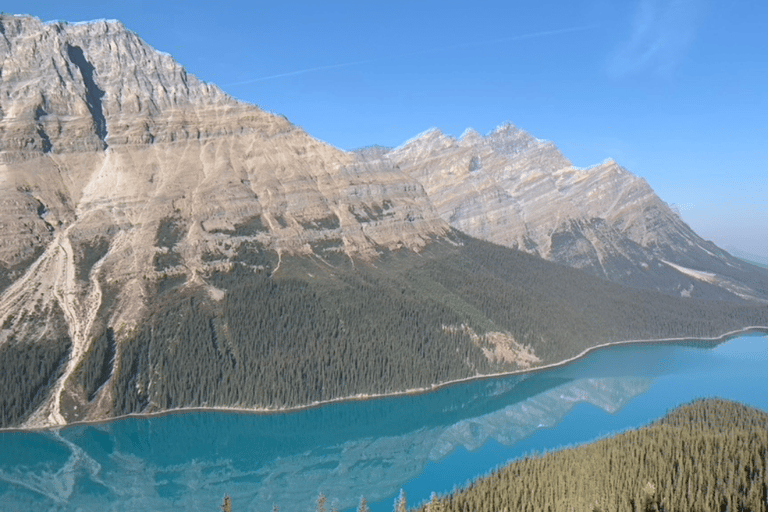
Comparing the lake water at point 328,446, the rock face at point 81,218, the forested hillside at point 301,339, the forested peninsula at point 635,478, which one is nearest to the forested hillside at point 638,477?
the forested peninsula at point 635,478

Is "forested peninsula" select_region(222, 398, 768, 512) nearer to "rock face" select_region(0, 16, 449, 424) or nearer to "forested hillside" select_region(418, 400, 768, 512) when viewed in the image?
"forested hillside" select_region(418, 400, 768, 512)

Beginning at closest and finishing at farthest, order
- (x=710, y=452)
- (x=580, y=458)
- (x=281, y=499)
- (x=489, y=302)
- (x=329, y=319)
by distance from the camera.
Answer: (x=710, y=452), (x=580, y=458), (x=281, y=499), (x=329, y=319), (x=489, y=302)

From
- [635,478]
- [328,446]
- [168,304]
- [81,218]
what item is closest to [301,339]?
[168,304]

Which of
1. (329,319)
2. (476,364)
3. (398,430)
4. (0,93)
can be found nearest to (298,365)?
(329,319)

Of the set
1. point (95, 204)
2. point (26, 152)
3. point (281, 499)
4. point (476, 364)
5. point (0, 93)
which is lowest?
point (281, 499)

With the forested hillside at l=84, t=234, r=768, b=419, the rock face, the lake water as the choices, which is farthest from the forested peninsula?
the rock face

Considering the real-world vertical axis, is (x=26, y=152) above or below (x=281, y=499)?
above

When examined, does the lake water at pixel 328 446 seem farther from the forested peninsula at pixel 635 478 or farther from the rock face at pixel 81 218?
the rock face at pixel 81 218

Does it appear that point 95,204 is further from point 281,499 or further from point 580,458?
point 580,458
